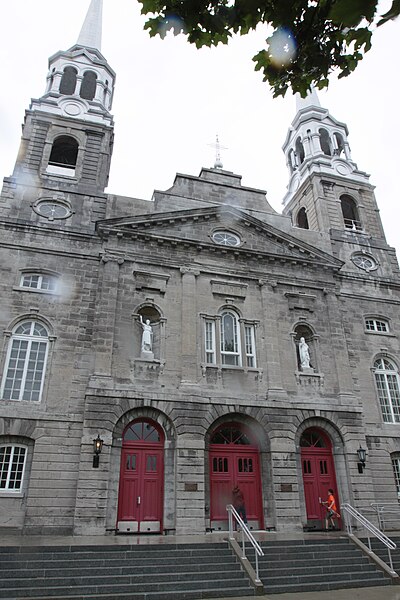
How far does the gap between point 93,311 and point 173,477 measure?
23.8ft

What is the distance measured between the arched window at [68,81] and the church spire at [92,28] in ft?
8.88

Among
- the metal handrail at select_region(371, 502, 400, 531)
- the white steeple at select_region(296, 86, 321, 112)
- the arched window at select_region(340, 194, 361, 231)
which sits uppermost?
the white steeple at select_region(296, 86, 321, 112)

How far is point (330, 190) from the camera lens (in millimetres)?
26781

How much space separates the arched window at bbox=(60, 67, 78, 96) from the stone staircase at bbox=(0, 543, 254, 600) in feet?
75.8

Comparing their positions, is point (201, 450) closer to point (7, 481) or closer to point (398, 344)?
point (7, 481)

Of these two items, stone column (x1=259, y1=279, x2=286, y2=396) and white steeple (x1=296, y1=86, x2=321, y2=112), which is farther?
white steeple (x1=296, y1=86, x2=321, y2=112)

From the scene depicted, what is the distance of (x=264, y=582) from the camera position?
11039 mm

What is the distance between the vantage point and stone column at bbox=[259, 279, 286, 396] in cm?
1915

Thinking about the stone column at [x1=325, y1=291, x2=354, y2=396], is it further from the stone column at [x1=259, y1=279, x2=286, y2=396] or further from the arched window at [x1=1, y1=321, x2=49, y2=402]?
the arched window at [x1=1, y1=321, x2=49, y2=402]

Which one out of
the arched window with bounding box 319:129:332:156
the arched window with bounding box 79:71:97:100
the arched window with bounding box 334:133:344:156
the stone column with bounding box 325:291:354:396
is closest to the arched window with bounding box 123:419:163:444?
the stone column with bounding box 325:291:354:396

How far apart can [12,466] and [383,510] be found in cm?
1433

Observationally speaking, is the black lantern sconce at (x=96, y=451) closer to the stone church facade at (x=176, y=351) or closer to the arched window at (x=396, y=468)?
the stone church facade at (x=176, y=351)

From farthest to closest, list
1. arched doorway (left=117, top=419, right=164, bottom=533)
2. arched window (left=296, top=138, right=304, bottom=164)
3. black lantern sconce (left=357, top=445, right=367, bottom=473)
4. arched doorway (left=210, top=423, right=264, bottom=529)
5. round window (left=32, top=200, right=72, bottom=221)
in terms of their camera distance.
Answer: arched window (left=296, top=138, right=304, bottom=164) → round window (left=32, top=200, right=72, bottom=221) → black lantern sconce (left=357, top=445, right=367, bottom=473) → arched doorway (left=210, top=423, right=264, bottom=529) → arched doorway (left=117, top=419, right=164, bottom=533)

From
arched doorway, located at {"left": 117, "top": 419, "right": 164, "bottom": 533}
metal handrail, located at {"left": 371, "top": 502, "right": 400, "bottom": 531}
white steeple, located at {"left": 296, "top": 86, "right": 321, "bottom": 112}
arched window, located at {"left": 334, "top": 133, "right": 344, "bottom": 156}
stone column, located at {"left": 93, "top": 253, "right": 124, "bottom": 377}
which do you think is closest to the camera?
arched doorway, located at {"left": 117, "top": 419, "right": 164, "bottom": 533}
